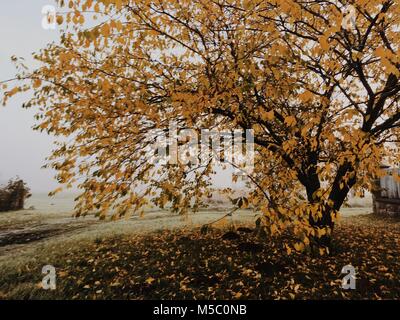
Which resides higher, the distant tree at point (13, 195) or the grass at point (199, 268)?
the distant tree at point (13, 195)

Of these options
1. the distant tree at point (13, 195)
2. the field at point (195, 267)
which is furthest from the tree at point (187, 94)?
the distant tree at point (13, 195)

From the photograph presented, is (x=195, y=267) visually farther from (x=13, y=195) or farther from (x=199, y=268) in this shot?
(x=13, y=195)

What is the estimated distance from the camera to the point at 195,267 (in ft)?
25.8

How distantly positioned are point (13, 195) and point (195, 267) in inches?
725

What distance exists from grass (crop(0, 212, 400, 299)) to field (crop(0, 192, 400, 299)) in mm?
21

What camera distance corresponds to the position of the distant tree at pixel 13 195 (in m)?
20.7

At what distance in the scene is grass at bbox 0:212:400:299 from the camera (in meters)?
6.58

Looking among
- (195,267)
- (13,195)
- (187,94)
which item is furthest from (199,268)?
(13,195)

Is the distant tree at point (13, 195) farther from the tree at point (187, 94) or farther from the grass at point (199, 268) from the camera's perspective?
the tree at point (187, 94)

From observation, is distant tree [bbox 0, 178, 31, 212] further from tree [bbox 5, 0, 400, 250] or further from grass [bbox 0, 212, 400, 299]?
tree [bbox 5, 0, 400, 250]

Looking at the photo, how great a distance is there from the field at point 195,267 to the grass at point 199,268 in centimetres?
2

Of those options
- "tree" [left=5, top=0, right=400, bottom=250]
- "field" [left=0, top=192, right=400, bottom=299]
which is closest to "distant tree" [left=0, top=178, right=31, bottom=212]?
"field" [left=0, top=192, right=400, bottom=299]

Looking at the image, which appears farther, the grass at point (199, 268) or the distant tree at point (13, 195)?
the distant tree at point (13, 195)
